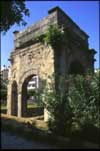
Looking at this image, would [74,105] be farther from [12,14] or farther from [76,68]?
[76,68]

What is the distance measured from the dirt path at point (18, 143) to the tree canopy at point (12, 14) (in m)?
4.18

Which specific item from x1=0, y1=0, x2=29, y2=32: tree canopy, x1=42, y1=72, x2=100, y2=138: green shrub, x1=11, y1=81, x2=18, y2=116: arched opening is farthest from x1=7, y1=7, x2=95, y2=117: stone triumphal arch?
x1=0, y1=0, x2=29, y2=32: tree canopy

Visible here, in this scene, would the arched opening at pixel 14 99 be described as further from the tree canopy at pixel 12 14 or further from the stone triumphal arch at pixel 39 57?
the tree canopy at pixel 12 14

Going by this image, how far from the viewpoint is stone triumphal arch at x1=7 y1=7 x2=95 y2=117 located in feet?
54.4

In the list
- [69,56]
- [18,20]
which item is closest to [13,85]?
[69,56]

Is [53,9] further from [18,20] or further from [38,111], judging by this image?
[38,111]

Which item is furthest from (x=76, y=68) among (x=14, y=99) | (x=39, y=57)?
(x=14, y=99)

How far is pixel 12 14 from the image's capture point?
403 inches

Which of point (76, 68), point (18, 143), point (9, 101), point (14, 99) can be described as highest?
point (76, 68)

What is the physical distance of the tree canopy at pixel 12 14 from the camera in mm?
9805

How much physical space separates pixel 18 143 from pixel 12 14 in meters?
4.76

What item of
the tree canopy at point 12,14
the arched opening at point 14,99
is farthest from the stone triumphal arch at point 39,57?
the tree canopy at point 12,14

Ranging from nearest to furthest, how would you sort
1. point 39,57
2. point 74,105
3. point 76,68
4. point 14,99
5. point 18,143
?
point 18,143
point 74,105
point 39,57
point 76,68
point 14,99

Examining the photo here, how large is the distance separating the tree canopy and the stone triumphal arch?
19.5 feet
